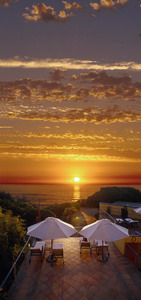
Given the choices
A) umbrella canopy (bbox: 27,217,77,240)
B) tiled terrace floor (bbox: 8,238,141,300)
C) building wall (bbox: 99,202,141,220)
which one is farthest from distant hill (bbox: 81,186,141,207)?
umbrella canopy (bbox: 27,217,77,240)

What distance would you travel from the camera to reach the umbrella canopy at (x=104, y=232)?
9.98 metres

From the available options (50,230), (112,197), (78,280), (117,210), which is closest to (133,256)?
(78,280)

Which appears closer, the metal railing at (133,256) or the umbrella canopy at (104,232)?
the umbrella canopy at (104,232)

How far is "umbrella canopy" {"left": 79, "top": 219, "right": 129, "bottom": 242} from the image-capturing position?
9984 millimetres

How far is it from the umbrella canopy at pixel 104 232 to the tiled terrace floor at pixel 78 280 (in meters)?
1.52

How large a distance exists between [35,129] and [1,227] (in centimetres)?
780

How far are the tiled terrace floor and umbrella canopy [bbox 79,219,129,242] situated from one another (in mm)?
1517

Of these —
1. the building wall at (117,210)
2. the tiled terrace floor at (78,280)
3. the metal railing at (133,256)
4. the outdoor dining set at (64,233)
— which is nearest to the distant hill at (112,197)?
the building wall at (117,210)

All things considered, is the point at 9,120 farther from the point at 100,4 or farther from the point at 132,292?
the point at 132,292

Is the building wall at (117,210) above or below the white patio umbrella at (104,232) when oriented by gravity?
above

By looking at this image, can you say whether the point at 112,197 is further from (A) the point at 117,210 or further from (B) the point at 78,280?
(B) the point at 78,280

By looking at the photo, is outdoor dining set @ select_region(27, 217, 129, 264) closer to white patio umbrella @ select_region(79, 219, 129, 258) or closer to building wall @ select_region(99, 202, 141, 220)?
white patio umbrella @ select_region(79, 219, 129, 258)

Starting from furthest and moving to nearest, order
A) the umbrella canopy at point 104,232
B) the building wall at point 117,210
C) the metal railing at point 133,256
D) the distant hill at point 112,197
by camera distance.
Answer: the distant hill at point 112,197 < the building wall at point 117,210 < the metal railing at point 133,256 < the umbrella canopy at point 104,232

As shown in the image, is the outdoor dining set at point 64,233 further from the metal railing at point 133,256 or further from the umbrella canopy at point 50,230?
the metal railing at point 133,256
